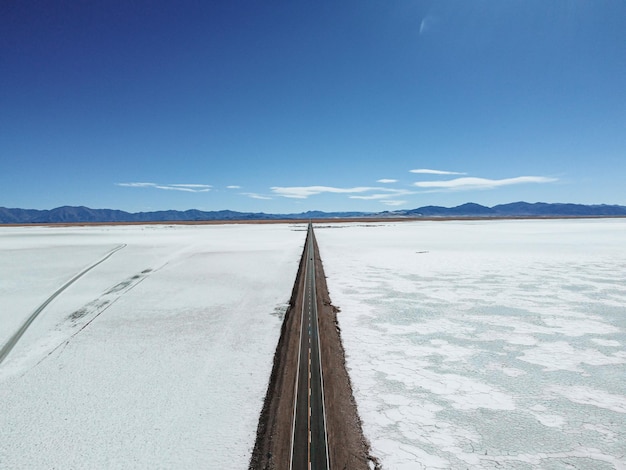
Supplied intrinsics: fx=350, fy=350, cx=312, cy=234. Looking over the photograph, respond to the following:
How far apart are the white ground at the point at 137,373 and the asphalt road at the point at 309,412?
0.50m

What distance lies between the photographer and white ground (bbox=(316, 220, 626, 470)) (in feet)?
11.6

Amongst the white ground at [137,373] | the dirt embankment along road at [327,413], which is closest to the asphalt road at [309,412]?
the dirt embankment along road at [327,413]

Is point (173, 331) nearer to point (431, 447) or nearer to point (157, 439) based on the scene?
point (157, 439)

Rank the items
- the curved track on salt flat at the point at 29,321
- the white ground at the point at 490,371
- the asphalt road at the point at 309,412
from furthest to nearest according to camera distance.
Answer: the curved track on salt flat at the point at 29,321 < the white ground at the point at 490,371 < the asphalt road at the point at 309,412

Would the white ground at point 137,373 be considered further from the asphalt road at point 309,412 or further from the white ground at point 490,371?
the white ground at point 490,371

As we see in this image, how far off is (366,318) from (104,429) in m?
5.37

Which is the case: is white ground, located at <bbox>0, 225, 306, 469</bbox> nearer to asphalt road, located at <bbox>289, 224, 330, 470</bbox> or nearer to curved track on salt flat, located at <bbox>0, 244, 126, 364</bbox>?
curved track on salt flat, located at <bbox>0, 244, 126, 364</bbox>

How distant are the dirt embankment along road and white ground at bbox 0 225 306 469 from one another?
183 millimetres

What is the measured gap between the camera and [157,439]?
3.69 metres

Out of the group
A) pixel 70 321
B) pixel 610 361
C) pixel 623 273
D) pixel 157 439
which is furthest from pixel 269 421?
pixel 623 273

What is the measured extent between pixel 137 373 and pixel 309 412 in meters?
2.87

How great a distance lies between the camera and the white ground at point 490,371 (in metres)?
3.55

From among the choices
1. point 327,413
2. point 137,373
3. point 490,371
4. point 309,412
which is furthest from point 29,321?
point 490,371

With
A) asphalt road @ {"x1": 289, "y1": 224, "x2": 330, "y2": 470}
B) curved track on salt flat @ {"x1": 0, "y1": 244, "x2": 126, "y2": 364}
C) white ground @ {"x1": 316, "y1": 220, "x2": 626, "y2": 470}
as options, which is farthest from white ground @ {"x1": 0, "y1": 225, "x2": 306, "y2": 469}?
white ground @ {"x1": 316, "y1": 220, "x2": 626, "y2": 470}
